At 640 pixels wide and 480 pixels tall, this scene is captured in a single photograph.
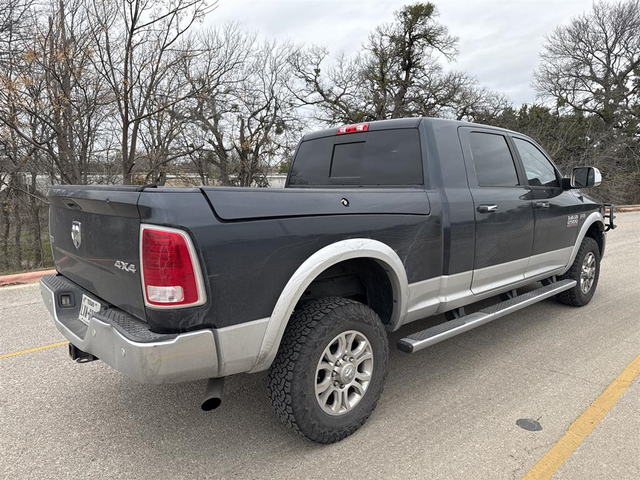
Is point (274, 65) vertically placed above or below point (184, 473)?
above

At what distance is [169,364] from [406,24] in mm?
30071

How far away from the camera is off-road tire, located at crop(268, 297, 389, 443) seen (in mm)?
2355

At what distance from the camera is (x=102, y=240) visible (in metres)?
2.34

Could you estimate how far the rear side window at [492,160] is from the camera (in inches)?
143

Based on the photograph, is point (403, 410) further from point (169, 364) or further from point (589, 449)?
point (169, 364)

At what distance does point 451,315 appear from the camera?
3533mm

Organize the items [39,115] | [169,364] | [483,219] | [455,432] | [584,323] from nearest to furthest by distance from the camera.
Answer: [169,364]
[455,432]
[483,219]
[584,323]
[39,115]

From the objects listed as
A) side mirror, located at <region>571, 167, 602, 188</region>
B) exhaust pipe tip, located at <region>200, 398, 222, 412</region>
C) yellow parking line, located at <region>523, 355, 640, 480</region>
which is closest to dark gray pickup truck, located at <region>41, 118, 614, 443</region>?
exhaust pipe tip, located at <region>200, 398, 222, 412</region>

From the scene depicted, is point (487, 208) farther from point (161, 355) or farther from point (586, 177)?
point (161, 355)

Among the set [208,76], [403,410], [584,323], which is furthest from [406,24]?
[403,410]

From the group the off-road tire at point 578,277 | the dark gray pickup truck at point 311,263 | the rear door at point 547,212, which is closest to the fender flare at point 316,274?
the dark gray pickup truck at point 311,263

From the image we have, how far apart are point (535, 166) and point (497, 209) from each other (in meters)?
1.16

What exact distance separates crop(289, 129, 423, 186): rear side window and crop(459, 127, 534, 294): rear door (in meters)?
0.52

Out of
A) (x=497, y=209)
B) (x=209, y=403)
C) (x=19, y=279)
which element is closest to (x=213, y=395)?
(x=209, y=403)
